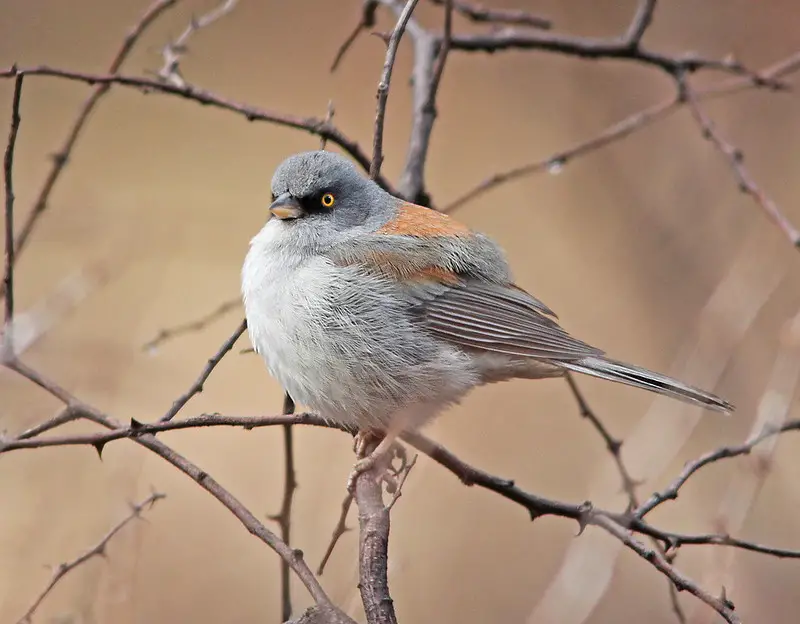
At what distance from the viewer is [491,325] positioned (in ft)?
9.64

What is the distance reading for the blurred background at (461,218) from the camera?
378cm

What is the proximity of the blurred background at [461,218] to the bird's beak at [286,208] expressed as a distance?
607 millimetres

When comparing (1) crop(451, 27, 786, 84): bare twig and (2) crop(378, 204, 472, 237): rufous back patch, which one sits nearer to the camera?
(2) crop(378, 204, 472, 237): rufous back patch

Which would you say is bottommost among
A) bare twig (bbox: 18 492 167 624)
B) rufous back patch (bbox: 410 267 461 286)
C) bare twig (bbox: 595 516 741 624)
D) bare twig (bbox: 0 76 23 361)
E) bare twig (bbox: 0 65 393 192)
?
bare twig (bbox: 595 516 741 624)

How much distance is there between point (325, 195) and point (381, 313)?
50 cm

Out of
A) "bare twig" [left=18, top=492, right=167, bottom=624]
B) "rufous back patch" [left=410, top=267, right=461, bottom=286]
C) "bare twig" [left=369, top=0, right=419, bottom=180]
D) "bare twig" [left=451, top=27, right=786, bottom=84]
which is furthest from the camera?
"bare twig" [left=451, top=27, right=786, bottom=84]

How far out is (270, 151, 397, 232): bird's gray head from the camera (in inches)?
118

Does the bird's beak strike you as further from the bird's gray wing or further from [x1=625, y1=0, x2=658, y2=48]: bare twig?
[x1=625, y1=0, x2=658, y2=48]: bare twig

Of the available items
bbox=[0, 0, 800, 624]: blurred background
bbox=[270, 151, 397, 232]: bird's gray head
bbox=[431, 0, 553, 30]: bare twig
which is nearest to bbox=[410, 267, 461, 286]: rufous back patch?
bbox=[270, 151, 397, 232]: bird's gray head

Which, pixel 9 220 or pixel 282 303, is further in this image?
pixel 282 303

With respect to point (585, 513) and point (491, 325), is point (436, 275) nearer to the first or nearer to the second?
point (491, 325)

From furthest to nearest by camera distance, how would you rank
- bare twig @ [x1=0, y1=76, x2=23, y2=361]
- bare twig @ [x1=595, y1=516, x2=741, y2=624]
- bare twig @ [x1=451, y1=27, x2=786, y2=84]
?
bare twig @ [x1=451, y1=27, x2=786, y2=84] → bare twig @ [x1=0, y1=76, x2=23, y2=361] → bare twig @ [x1=595, y1=516, x2=741, y2=624]

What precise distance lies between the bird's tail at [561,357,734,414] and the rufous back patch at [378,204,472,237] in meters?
0.61

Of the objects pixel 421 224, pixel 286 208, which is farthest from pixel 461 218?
pixel 286 208
